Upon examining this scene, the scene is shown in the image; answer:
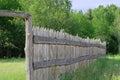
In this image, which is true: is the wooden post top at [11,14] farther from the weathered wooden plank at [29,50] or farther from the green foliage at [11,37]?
the green foliage at [11,37]

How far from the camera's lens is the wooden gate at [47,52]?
367 inches

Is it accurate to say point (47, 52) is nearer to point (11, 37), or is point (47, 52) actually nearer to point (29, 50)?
point (29, 50)

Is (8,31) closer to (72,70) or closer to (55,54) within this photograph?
(72,70)

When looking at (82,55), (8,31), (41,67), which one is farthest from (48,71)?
(8,31)

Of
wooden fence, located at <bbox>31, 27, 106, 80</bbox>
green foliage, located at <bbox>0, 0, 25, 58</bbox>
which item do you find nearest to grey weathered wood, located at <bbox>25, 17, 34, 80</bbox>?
wooden fence, located at <bbox>31, 27, 106, 80</bbox>

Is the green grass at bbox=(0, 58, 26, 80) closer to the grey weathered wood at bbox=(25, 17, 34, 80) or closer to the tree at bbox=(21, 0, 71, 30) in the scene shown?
the grey weathered wood at bbox=(25, 17, 34, 80)

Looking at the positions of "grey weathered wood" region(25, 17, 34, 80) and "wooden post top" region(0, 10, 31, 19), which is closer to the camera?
"wooden post top" region(0, 10, 31, 19)

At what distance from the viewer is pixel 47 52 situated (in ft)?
35.0

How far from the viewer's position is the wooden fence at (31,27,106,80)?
9.84 metres

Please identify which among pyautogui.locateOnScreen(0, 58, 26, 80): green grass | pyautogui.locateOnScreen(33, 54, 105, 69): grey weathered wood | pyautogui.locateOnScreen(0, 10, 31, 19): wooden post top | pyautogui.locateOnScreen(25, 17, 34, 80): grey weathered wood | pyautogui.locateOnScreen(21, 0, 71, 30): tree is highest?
pyautogui.locateOnScreen(21, 0, 71, 30): tree

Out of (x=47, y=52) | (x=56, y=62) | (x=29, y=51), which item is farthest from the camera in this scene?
(x=56, y=62)

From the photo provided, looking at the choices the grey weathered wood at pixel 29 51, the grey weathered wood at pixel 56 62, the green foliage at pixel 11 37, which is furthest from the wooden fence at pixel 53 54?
the green foliage at pixel 11 37

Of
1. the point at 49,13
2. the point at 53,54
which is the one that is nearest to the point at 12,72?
the point at 53,54

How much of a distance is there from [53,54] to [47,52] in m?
0.78
